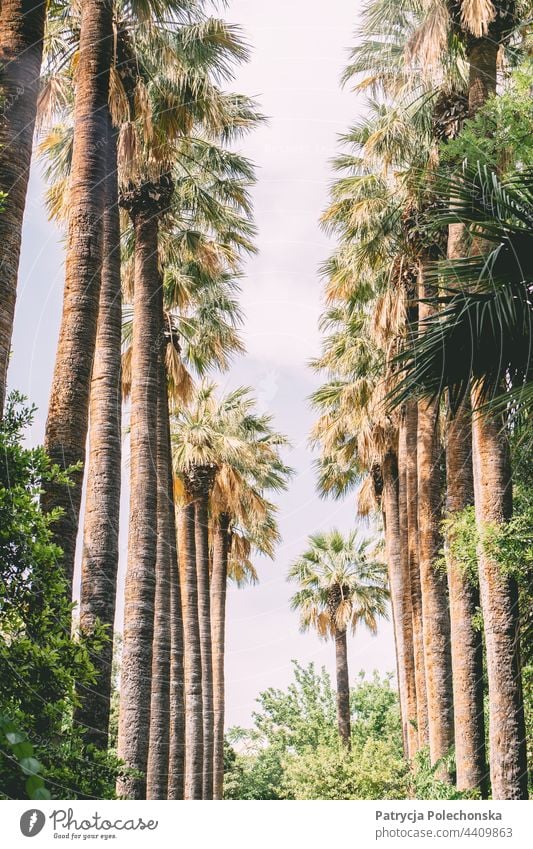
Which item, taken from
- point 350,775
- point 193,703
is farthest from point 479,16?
point 350,775

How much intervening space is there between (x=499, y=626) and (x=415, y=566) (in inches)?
346

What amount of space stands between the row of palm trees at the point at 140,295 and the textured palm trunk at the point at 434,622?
404cm

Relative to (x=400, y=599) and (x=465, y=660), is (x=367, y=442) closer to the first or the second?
(x=400, y=599)

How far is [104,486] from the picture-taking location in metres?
8.59

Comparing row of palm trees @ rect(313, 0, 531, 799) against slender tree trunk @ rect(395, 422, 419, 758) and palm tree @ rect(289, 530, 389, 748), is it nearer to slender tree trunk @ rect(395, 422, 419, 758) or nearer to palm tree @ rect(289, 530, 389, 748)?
slender tree trunk @ rect(395, 422, 419, 758)

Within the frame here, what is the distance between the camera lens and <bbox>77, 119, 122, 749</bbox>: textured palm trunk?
23.5ft

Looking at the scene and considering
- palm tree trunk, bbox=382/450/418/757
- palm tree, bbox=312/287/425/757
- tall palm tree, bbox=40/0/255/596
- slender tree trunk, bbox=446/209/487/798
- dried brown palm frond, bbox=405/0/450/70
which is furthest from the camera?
palm tree trunk, bbox=382/450/418/757

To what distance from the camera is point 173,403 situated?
57.7ft

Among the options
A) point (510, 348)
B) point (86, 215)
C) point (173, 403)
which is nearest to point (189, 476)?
point (173, 403)

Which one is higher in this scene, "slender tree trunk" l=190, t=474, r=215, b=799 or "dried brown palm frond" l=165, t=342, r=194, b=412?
"dried brown palm frond" l=165, t=342, r=194, b=412

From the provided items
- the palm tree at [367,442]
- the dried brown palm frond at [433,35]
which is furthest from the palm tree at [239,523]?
the dried brown palm frond at [433,35]

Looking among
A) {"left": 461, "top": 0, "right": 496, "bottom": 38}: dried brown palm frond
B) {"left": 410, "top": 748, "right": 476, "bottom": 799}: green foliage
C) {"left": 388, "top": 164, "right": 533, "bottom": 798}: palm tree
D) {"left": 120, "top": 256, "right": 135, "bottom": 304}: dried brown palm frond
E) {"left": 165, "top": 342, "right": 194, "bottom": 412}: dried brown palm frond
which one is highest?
{"left": 120, "top": 256, "right": 135, "bottom": 304}: dried brown palm frond
